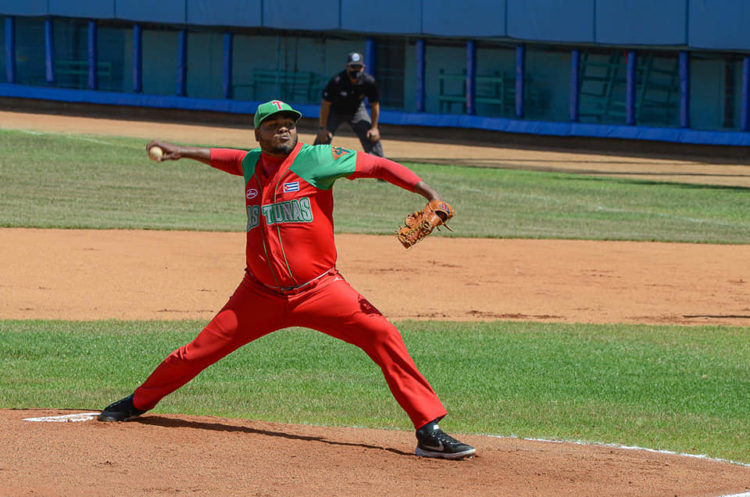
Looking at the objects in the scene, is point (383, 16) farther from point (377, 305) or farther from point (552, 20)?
point (377, 305)

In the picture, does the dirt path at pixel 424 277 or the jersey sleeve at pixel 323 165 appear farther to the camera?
the dirt path at pixel 424 277

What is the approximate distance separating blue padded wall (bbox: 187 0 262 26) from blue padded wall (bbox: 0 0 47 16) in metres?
5.22

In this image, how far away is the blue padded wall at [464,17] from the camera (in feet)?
109

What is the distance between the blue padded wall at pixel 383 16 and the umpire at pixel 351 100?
13.8 m

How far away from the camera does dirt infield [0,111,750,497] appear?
20.6 feet

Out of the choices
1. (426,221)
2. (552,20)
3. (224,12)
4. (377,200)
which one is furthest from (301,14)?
(426,221)

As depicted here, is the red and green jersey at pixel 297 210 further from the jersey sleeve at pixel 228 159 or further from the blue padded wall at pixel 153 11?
the blue padded wall at pixel 153 11

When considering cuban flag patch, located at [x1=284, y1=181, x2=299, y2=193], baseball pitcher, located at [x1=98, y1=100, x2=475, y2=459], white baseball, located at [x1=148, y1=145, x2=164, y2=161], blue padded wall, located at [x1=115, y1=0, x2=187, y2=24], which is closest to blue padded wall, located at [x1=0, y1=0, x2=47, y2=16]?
blue padded wall, located at [x1=115, y1=0, x2=187, y2=24]

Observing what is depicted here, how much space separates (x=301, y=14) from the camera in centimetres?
3656

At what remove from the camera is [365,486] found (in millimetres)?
6176

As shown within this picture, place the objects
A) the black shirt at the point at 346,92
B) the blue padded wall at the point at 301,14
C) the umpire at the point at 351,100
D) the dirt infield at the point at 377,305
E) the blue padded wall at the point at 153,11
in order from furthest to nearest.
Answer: the blue padded wall at the point at 153,11 < the blue padded wall at the point at 301,14 < the black shirt at the point at 346,92 < the umpire at the point at 351,100 < the dirt infield at the point at 377,305

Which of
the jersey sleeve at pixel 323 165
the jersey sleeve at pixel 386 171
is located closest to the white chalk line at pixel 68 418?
the jersey sleeve at pixel 323 165

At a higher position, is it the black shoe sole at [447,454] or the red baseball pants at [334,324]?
the red baseball pants at [334,324]

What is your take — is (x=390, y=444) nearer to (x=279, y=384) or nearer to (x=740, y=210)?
(x=279, y=384)
